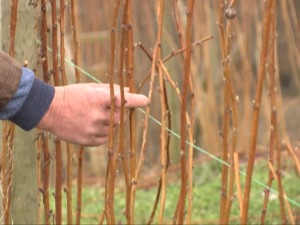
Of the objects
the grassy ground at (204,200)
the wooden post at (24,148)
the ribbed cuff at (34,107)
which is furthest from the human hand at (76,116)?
the grassy ground at (204,200)

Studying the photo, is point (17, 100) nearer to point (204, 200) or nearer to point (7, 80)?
point (7, 80)

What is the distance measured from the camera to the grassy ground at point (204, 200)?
381 centimetres

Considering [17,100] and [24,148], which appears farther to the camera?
[24,148]

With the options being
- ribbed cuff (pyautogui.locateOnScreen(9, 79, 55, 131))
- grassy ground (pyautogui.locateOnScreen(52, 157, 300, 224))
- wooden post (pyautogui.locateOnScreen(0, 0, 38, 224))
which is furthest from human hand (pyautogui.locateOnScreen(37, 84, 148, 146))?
grassy ground (pyautogui.locateOnScreen(52, 157, 300, 224))

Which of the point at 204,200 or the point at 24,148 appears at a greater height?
the point at 24,148

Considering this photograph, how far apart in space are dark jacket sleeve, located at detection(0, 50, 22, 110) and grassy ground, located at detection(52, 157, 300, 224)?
1.67 m

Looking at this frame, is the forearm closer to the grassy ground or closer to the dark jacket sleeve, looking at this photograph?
the dark jacket sleeve

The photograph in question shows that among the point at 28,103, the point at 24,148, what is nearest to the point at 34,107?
the point at 28,103

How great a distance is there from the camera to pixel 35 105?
81.6 inches

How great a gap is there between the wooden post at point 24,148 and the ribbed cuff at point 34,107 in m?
0.52

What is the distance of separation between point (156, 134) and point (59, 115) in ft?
20.5

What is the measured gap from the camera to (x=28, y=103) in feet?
6.80

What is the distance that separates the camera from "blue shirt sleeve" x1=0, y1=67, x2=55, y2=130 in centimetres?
206

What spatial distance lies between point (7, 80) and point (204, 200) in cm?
239
